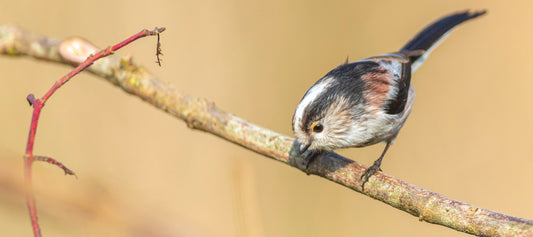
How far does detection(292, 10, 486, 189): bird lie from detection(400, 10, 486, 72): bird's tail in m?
0.39

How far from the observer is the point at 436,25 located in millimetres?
3621

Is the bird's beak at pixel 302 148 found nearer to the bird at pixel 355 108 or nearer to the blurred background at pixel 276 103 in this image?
the bird at pixel 355 108

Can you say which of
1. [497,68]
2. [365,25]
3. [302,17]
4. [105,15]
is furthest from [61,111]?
[497,68]

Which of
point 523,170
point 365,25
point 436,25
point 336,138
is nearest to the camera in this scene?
point 336,138

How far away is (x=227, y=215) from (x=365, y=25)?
2116 millimetres

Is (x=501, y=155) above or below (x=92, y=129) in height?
below

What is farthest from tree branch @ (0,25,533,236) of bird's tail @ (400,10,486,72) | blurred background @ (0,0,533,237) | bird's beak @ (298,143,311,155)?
bird's tail @ (400,10,486,72)

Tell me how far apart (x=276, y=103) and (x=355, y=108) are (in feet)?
6.26

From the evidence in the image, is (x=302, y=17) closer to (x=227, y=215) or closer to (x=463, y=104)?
(x=463, y=104)

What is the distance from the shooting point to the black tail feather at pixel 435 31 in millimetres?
3518

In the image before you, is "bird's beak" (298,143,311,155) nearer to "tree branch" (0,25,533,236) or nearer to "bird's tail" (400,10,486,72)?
"tree branch" (0,25,533,236)

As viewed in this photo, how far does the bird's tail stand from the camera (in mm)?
3520

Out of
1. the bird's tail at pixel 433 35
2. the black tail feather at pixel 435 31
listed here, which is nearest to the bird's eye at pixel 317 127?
the bird's tail at pixel 433 35

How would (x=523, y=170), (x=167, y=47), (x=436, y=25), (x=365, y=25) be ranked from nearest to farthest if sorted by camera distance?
(x=436, y=25) → (x=523, y=170) → (x=167, y=47) → (x=365, y=25)
